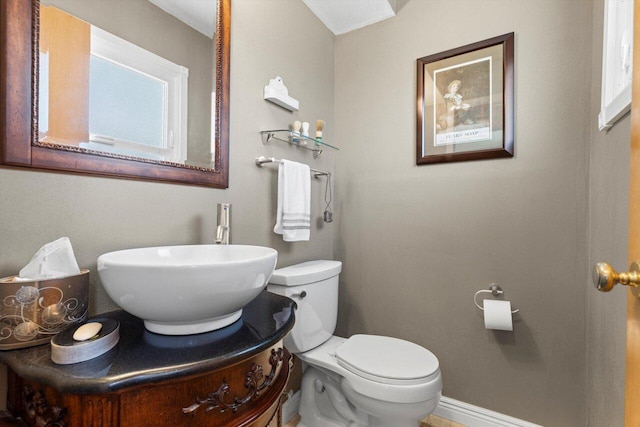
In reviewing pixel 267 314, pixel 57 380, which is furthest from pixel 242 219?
pixel 57 380

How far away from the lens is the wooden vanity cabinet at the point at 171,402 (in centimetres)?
53

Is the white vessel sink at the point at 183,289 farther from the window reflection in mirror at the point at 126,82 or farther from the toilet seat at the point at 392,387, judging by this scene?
the toilet seat at the point at 392,387

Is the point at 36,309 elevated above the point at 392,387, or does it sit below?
above

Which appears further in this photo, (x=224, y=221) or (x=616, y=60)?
(x=224, y=221)

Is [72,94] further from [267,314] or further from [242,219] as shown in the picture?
[267,314]

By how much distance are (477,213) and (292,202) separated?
0.97m

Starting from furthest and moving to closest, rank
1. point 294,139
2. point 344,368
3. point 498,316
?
point 294,139 < point 498,316 < point 344,368

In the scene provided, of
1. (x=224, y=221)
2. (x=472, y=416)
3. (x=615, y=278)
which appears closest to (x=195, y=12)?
(x=224, y=221)

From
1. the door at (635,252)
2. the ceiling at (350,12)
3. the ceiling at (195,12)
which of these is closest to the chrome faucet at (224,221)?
the ceiling at (195,12)

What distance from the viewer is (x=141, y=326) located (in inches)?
29.9

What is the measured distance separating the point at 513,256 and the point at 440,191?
18.9 inches

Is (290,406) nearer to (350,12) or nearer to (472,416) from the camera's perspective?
(472,416)

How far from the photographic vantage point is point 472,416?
61.3 inches

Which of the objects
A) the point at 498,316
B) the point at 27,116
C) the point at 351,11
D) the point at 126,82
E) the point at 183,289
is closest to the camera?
the point at 183,289
